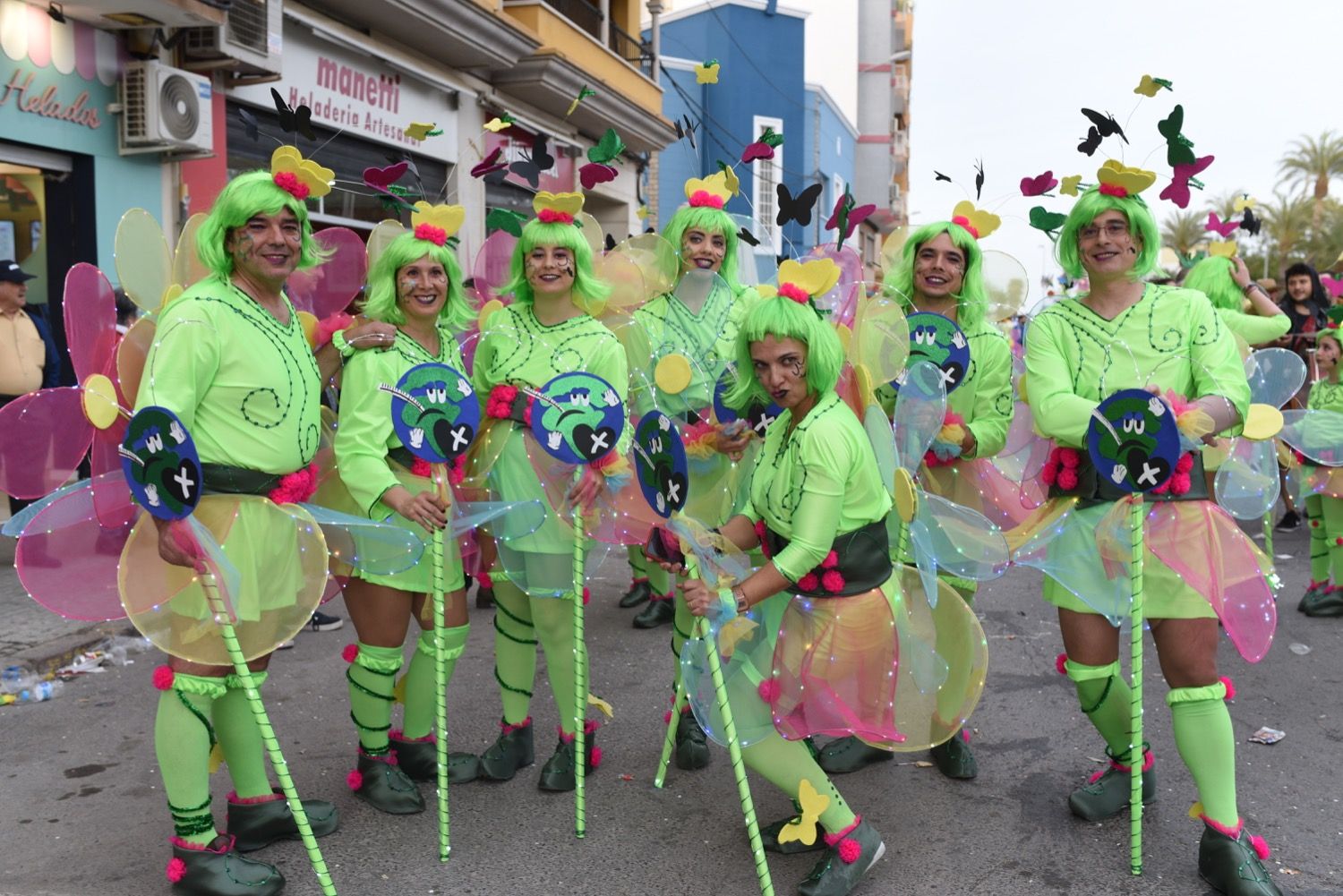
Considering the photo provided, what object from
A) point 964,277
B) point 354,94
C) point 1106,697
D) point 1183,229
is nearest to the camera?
point 1106,697

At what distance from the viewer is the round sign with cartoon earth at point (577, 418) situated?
11.4 feet

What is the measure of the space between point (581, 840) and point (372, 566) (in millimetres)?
1080

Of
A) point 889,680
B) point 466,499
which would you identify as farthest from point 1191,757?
point 466,499

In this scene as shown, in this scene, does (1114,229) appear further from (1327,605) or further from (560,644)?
(1327,605)

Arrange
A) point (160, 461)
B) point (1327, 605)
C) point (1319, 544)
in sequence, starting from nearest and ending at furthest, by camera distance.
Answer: point (160, 461), point (1327, 605), point (1319, 544)

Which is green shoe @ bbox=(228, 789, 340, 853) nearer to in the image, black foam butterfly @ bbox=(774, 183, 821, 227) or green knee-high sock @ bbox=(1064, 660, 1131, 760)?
green knee-high sock @ bbox=(1064, 660, 1131, 760)

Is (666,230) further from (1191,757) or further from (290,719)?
(1191,757)

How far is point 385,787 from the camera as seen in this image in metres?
3.76

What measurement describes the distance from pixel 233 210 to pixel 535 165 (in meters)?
1.40

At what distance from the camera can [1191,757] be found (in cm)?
316

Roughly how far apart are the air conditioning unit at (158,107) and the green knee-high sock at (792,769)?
693cm

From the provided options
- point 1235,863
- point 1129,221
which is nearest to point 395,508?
point 1129,221

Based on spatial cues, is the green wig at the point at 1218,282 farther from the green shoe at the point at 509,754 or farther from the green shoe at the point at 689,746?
the green shoe at the point at 509,754

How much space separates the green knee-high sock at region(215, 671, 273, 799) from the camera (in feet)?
10.8
